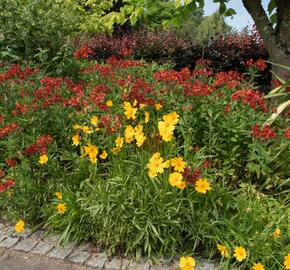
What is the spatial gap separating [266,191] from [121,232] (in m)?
1.28

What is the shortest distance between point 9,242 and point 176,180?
1.42 m

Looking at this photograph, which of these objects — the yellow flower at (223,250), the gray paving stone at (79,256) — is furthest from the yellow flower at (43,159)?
the yellow flower at (223,250)

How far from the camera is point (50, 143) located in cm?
363

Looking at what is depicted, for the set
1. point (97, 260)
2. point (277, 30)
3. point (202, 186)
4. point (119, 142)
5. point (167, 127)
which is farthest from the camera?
point (277, 30)

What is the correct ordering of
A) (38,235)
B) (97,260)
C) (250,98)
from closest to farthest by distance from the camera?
(97,260)
(38,235)
(250,98)

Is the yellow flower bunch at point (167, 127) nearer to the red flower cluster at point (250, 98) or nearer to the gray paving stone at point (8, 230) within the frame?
the red flower cluster at point (250, 98)

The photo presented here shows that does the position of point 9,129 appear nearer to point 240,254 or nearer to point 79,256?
point 79,256

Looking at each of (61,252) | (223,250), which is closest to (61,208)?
(61,252)

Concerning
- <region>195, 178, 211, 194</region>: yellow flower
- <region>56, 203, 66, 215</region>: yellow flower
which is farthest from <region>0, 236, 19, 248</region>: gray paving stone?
<region>195, 178, 211, 194</region>: yellow flower

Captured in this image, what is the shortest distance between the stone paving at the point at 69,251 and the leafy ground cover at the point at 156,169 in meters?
0.08

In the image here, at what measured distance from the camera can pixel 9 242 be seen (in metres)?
3.48

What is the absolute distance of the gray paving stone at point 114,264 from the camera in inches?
122

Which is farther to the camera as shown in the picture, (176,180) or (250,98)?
(250,98)

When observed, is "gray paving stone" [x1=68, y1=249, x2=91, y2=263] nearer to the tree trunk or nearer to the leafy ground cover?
the leafy ground cover
